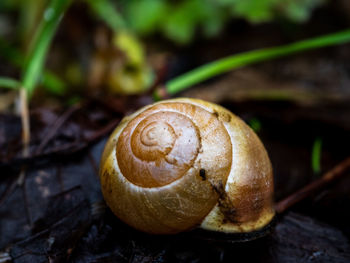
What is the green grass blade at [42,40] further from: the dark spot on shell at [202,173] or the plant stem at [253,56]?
the dark spot on shell at [202,173]

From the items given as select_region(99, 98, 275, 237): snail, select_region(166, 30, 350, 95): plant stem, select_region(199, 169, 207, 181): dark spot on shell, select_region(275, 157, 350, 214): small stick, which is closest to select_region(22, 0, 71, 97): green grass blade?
select_region(166, 30, 350, 95): plant stem

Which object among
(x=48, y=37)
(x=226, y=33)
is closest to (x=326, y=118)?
(x=226, y=33)

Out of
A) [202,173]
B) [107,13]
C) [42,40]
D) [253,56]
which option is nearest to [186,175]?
[202,173]

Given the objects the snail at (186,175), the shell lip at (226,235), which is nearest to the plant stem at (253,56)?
the snail at (186,175)

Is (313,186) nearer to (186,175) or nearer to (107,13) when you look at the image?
(186,175)

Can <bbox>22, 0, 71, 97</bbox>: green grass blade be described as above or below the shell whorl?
above

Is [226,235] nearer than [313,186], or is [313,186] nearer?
[226,235]

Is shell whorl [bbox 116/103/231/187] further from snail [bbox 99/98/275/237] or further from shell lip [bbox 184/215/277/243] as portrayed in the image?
shell lip [bbox 184/215/277/243]
